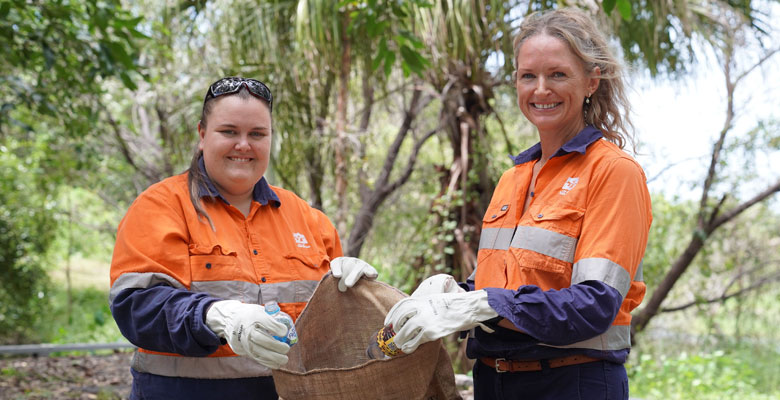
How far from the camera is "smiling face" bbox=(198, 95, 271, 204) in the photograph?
1.91 m

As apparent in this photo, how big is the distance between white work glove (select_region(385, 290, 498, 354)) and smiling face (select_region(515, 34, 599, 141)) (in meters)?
0.52

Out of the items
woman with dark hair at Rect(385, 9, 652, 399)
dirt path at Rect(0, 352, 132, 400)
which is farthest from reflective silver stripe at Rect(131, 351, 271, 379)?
dirt path at Rect(0, 352, 132, 400)

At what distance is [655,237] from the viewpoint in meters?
7.60

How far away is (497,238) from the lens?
180 centimetres

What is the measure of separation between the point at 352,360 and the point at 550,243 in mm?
750

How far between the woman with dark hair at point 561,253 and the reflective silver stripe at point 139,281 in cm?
58

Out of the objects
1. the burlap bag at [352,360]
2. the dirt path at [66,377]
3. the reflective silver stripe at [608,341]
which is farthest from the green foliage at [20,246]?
the reflective silver stripe at [608,341]

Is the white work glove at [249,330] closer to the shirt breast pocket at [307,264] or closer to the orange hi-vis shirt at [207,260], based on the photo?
the orange hi-vis shirt at [207,260]

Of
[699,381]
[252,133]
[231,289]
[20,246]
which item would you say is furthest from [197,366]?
[20,246]

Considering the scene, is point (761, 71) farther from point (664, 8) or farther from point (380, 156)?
point (380, 156)

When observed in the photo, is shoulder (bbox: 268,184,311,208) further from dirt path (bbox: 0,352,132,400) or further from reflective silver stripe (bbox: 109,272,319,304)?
dirt path (bbox: 0,352,132,400)

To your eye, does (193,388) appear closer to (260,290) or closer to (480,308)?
(260,290)

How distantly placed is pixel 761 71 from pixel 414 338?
608 centimetres

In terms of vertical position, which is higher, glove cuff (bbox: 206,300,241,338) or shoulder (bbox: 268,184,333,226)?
shoulder (bbox: 268,184,333,226)
